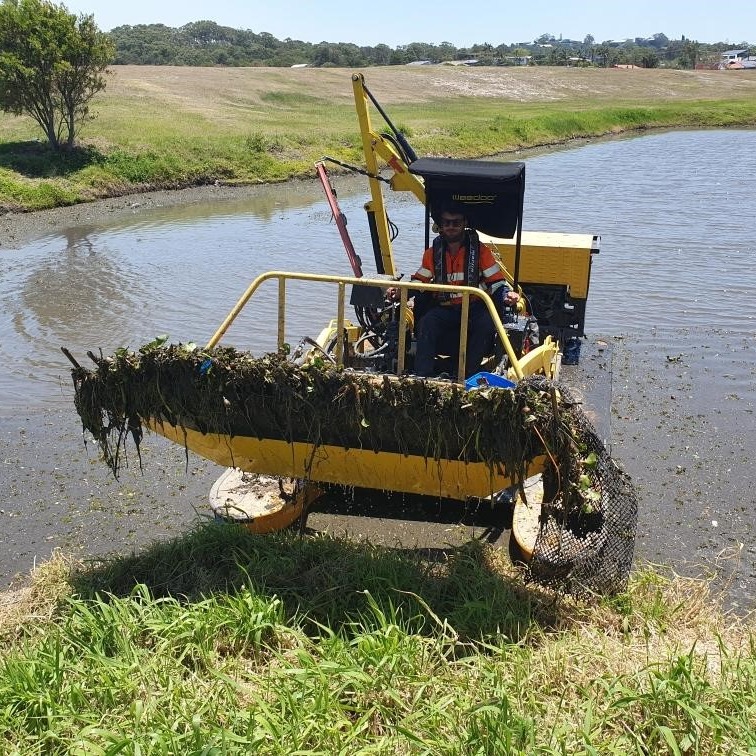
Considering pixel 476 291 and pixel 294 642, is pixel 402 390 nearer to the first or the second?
pixel 476 291

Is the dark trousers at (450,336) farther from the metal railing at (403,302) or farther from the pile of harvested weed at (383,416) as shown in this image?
the pile of harvested weed at (383,416)

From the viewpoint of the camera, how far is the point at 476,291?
5.72 metres

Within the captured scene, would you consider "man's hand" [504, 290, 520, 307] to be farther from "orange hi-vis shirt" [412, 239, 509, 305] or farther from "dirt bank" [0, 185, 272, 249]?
"dirt bank" [0, 185, 272, 249]

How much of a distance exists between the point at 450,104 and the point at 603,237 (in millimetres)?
36711

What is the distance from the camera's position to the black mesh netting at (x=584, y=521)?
201 inches

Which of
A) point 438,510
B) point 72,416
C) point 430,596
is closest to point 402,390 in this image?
point 430,596

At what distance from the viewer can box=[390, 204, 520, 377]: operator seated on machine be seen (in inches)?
274

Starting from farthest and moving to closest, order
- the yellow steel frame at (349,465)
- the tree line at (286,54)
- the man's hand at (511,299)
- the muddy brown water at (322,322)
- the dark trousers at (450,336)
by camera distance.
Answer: the tree line at (286,54), the man's hand at (511,299), the muddy brown water at (322,322), the dark trousers at (450,336), the yellow steel frame at (349,465)

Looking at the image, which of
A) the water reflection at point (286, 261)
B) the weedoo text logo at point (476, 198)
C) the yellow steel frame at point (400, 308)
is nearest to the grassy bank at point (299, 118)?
the water reflection at point (286, 261)

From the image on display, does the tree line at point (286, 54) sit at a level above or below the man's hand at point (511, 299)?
above

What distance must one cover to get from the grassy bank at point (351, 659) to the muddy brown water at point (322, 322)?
1130mm

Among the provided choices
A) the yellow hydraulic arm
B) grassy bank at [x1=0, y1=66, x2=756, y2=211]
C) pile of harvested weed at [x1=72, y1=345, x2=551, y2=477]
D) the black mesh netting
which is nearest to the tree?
grassy bank at [x1=0, y1=66, x2=756, y2=211]

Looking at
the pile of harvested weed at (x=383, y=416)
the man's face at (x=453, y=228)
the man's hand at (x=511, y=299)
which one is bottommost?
the pile of harvested weed at (x=383, y=416)

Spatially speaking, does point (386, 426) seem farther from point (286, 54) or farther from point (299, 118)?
point (286, 54)
